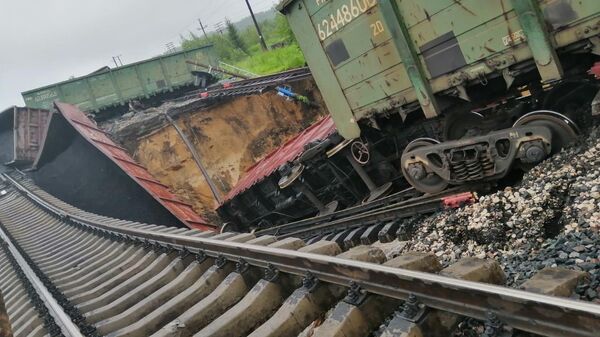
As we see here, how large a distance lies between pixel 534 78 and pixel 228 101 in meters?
13.5

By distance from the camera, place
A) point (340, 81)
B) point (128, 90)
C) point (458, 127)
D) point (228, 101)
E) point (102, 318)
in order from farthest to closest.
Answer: point (128, 90)
point (228, 101)
point (340, 81)
point (458, 127)
point (102, 318)

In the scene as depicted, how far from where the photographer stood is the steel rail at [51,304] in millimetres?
4020

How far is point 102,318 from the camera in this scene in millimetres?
4434

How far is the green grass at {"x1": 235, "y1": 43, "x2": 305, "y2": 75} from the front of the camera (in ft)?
95.1

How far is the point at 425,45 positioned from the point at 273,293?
3640 mm

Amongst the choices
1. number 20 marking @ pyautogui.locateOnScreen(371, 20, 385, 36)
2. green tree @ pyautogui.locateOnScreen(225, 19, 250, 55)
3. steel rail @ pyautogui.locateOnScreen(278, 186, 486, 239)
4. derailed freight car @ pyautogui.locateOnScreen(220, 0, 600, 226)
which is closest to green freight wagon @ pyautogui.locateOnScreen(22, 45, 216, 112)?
steel rail @ pyautogui.locateOnScreen(278, 186, 486, 239)

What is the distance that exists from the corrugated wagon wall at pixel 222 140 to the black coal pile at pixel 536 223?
1215 centimetres

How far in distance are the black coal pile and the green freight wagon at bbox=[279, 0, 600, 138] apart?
937 mm

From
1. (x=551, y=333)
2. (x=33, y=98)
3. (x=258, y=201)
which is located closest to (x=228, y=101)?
(x=258, y=201)

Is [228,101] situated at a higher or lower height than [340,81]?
higher

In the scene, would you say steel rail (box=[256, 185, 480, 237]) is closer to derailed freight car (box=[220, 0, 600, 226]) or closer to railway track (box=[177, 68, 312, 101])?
derailed freight car (box=[220, 0, 600, 226])

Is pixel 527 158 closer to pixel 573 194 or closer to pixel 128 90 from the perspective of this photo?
pixel 573 194

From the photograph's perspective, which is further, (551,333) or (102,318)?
(102,318)

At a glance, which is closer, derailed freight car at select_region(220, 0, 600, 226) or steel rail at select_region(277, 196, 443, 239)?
derailed freight car at select_region(220, 0, 600, 226)
